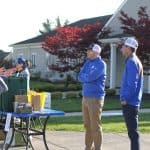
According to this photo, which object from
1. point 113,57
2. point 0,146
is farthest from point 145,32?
point 0,146

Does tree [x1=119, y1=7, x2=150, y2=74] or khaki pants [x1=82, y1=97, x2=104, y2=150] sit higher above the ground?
tree [x1=119, y1=7, x2=150, y2=74]

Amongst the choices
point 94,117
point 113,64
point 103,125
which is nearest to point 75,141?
point 94,117

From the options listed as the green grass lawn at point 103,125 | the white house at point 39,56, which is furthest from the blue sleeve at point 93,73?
the white house at point 39,56

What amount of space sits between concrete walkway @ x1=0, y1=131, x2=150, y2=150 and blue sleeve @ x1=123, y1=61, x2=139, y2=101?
7.95 ft

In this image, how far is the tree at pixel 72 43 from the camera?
31906mm

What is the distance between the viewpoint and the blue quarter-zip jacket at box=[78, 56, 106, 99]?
362 inches

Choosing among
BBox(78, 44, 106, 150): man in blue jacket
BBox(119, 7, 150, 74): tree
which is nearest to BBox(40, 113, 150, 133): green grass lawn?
BBox(78, 44, 106, 150): man in blue jacket

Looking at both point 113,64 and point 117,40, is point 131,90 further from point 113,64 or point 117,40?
point 113,64

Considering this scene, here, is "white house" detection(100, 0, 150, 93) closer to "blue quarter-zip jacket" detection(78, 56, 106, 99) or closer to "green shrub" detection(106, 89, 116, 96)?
"green shrub" detection(106, 89, 116, 96)

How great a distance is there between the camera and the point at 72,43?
1262 inches

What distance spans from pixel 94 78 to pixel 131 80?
3.09ft

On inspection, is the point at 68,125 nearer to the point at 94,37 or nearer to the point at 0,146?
the point at 0,146

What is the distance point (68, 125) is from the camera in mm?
14320

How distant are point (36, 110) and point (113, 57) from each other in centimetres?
2292
